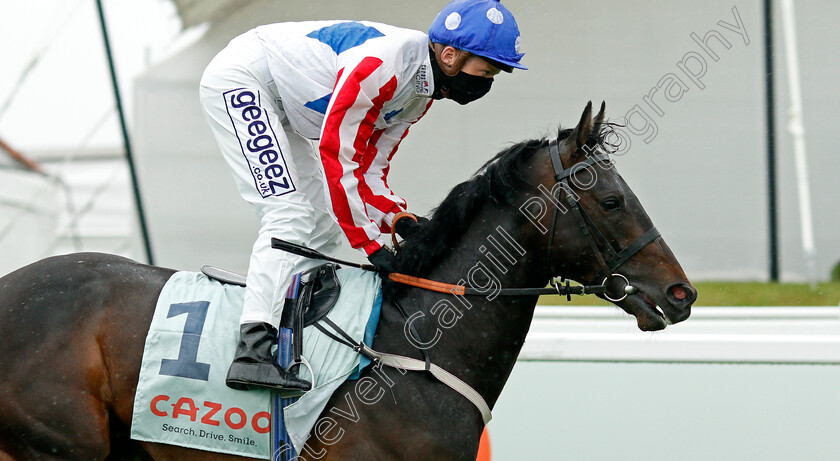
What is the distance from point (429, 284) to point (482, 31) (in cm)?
77

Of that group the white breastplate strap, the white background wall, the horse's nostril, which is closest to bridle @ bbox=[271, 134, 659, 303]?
the horse's nostril

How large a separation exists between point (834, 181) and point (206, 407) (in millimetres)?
3553

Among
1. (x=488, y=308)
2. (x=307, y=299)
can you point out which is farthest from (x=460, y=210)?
(x=307, y=299)

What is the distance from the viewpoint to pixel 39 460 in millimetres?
2291

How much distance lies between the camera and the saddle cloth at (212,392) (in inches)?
89.1

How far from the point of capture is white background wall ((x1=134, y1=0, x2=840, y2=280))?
4254 mm

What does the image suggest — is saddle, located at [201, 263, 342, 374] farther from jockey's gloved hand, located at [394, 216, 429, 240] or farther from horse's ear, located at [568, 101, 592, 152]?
horse's ear, located at [568, 101, 592, 152]

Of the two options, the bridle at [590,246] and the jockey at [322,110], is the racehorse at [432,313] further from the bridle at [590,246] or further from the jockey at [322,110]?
the jockey at [322,110]

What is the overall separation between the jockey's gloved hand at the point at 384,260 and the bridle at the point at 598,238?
470 mm

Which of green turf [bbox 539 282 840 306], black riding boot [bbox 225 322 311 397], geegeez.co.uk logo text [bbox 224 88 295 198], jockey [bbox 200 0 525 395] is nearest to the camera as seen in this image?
black riding boot [bbox 225 322 311 397]

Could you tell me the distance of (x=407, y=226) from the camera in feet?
8.11

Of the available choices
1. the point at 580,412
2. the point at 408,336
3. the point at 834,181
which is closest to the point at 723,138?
the point at 834,181

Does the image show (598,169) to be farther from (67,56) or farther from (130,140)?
(67,56)

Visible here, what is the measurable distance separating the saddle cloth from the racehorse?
0.16ft
